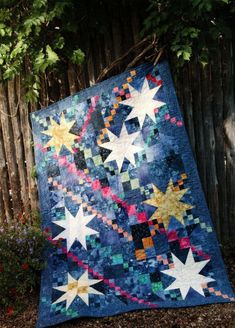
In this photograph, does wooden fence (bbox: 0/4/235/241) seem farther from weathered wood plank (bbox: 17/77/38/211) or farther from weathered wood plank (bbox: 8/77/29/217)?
weathered wood plank (bbox: 8/77/29/217)

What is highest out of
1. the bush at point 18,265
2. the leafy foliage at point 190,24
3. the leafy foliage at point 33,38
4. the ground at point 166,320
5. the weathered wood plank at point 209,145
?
the leafy foliage at point 33,38

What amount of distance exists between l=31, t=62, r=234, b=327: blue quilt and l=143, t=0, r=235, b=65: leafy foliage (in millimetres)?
314

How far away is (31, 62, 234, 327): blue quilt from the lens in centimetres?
309

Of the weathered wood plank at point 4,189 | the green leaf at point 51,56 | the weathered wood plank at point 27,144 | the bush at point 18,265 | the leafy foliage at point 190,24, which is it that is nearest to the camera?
the leafy foliage at point 190,24

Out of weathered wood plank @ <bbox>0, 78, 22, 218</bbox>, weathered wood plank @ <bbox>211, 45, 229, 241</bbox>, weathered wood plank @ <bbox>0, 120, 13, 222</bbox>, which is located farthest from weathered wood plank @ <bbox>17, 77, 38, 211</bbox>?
weathered wood plank @ <bbox>211, 45, 229, 241</bbox>

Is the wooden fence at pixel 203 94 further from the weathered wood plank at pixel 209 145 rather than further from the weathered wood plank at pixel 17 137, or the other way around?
the weathered wood plank at pixel 17 137

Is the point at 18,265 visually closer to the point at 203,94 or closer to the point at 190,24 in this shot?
the point at 203,94

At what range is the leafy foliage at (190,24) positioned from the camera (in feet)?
9.93

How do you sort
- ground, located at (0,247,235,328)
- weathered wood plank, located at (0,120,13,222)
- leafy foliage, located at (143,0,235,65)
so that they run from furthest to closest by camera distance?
1. weathered wood plank, located at (0,120,13,222)
2. leafy foliage, located at (143,0,235,65)
3. ground, located at (0,247,235,328)

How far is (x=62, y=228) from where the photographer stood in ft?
11.8

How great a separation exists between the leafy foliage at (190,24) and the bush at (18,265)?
6.61 feet

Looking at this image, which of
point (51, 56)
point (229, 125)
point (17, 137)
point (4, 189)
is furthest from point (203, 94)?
point (4, 189)

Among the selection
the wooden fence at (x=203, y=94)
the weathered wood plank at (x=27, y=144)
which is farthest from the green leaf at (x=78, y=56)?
the weathered wood plank at (x=27, y=144)

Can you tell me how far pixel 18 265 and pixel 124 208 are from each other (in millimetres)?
1030
